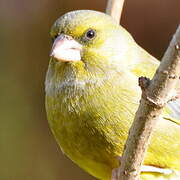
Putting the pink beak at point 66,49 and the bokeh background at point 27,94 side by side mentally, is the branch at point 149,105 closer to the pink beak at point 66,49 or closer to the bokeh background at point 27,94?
the pink beak at point 66,49

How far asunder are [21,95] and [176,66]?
4.55 m

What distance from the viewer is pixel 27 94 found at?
758cm

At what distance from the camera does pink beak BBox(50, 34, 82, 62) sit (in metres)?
4.29

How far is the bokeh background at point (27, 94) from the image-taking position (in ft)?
24.6

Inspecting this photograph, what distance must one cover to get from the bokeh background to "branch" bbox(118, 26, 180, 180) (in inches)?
149

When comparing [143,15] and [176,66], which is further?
[143,15]

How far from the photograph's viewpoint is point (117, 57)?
4.50 meters

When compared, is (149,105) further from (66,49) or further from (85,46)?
(85,46)

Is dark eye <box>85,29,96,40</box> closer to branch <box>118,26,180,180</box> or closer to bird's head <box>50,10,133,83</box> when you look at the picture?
bird's head <box>50,10,133,83</box>

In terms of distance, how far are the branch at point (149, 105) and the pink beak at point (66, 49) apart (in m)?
0.85

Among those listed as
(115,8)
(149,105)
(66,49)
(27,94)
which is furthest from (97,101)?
(27,94)

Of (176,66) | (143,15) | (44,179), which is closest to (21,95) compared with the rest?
(44,179)

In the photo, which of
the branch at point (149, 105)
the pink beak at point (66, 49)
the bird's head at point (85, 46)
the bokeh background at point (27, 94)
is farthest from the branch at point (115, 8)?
the bokeh background at point (27, 94)

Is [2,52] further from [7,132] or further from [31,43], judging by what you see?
[7,132]
